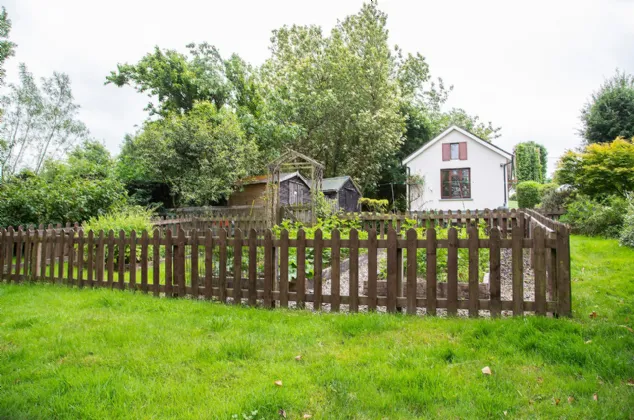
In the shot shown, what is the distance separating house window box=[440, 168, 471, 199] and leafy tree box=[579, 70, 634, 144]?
8.91 m

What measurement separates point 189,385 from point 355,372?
1293 millimetres

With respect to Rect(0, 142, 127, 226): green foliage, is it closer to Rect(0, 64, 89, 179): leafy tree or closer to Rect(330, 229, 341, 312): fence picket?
Rect(330, 229, 341, 312): fence picket

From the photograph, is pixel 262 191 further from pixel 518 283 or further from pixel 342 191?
pixel 518 283

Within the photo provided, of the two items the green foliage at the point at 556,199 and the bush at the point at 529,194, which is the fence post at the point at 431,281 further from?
the bush at the point at 529,194

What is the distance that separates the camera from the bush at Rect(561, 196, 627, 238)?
11602 mm

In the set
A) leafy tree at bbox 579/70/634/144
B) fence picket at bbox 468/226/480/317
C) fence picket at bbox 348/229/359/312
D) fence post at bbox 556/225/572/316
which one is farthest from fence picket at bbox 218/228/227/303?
leafy tree at bbox 579/70/634/144

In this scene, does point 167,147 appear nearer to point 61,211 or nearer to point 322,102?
point 61,211

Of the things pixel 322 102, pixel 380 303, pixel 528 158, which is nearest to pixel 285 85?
pixel 322 102

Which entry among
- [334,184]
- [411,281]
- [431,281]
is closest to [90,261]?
[411,281]

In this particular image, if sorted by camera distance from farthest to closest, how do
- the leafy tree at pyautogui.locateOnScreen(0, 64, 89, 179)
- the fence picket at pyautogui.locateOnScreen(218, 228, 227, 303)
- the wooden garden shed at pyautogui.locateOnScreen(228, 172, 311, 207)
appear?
the leafy tree at pyautogui.locateOnScreen(0, 64, 89, 179) < the wooden garden shed at pyautogui.locateOnScreen(228, 172, 311, 207) < the fence picket at pyautogui.locateOnScreen(218, 228, 227, 303)

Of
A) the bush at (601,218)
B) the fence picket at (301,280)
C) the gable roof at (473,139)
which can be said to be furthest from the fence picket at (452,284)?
the gable roof at (473,139)

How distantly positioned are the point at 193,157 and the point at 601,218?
18182mm

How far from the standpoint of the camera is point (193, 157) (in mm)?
19906

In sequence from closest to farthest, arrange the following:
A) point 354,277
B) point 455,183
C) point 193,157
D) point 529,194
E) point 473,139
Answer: point 354,277 → point 193,157 → point 473,139 → point 455,183 → point 529,194
